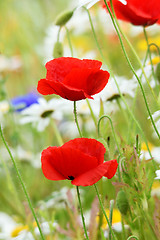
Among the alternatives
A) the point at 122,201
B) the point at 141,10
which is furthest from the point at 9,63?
the point at 122,201

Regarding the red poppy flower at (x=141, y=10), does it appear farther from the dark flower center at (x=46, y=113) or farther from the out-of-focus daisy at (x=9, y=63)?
the out-of-focus daisy at (x=9, y=63)

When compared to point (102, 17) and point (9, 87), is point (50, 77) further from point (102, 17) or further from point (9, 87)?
point (9, 87)

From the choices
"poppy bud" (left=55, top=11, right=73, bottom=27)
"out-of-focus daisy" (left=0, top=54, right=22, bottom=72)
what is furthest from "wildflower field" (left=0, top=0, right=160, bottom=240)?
"out-of-focus daisy" (left=0, top=54, right=22, bottom=72)

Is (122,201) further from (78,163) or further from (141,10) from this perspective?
(141,10)

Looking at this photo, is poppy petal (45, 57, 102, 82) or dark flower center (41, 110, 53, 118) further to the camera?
dark flower center (41, 110, 53, 118)

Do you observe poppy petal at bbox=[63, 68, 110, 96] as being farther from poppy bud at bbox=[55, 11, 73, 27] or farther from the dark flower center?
the dark flower center

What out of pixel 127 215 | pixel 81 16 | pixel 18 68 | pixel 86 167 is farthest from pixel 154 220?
pixel 18 68
